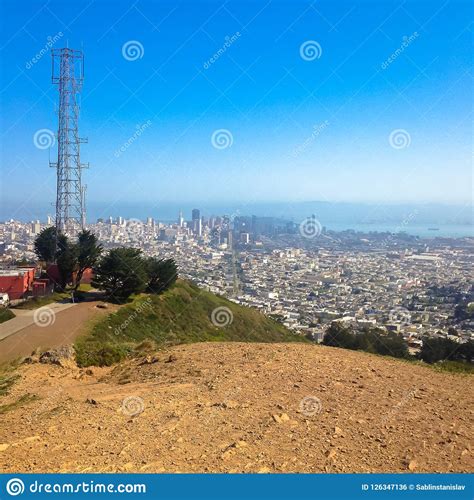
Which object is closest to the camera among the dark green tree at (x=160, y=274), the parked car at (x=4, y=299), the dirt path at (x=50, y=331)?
the dirt path at (x=50, y=331)

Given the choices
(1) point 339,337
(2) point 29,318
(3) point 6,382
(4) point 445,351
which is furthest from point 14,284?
(4) point 445,351

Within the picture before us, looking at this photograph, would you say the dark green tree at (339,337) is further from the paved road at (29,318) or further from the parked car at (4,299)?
the parked car at (4,299)

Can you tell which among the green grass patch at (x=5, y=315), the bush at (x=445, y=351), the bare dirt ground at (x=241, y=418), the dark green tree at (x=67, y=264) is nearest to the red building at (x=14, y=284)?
the dark green tree at (x=67, y=264)

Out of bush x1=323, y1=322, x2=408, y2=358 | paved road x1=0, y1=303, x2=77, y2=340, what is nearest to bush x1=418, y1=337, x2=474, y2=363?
bush x1=323, y1=322, x2=408, y2=358

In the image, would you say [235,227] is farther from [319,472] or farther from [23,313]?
[319,472]

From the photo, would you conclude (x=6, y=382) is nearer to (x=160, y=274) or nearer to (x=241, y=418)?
(x=241, y=418)
